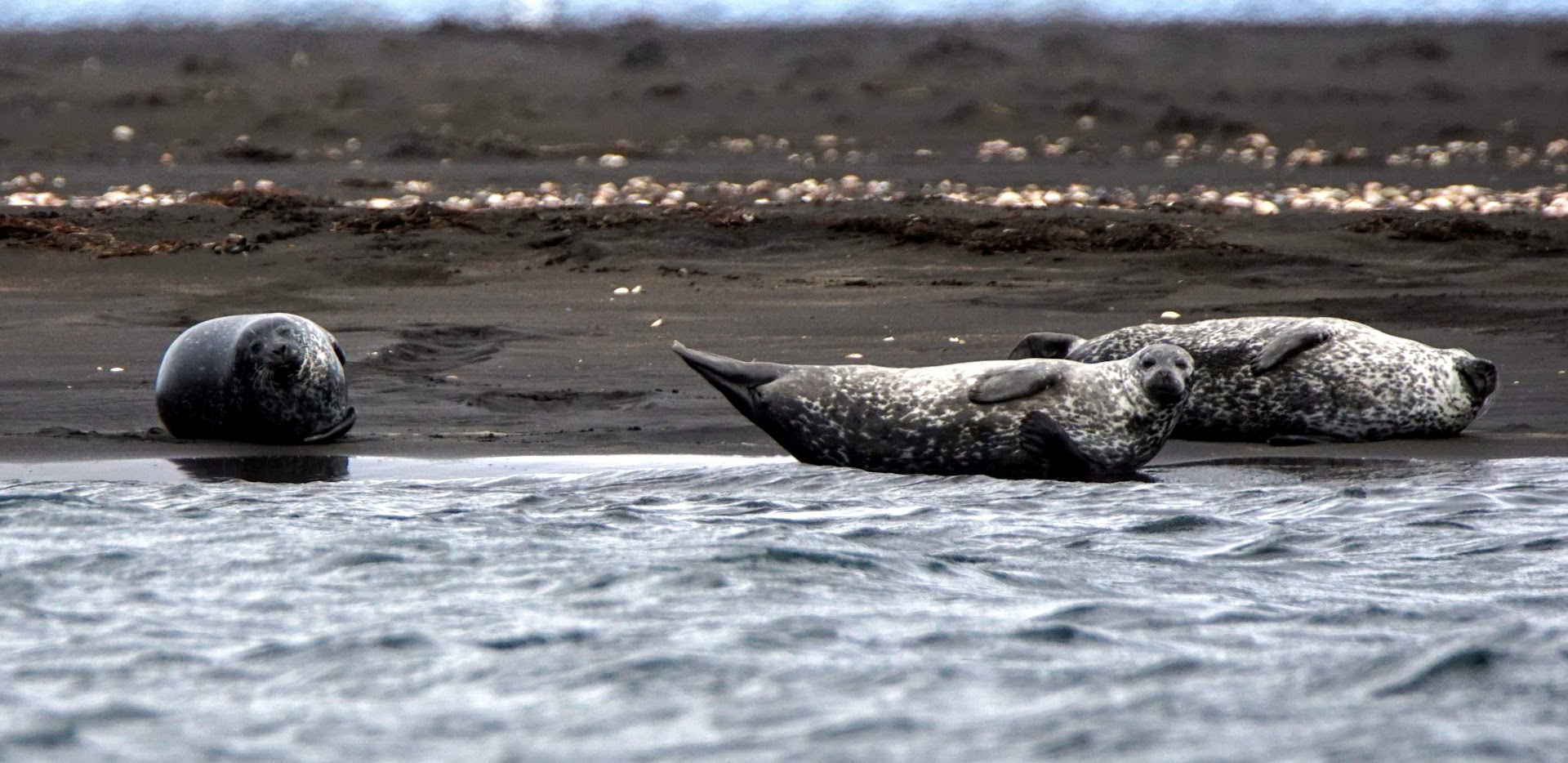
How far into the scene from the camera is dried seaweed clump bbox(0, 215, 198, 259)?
10.8 meters

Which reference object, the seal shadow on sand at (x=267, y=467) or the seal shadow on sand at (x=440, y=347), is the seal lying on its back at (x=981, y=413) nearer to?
the seal shadow on sand at (x=267, y=467)

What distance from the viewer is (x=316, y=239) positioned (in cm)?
1124

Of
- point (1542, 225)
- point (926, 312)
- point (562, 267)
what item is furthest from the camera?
point (1542, 225)

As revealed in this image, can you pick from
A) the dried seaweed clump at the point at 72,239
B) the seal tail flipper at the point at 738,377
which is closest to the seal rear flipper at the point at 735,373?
the seal tail flipper at the point at 738,377

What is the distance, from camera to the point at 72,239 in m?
11.0

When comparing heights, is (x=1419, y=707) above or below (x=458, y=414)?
below

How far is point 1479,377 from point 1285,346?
68 centimetres

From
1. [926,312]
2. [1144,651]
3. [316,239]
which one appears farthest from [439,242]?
[1144,651]

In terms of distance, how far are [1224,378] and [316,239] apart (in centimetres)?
611

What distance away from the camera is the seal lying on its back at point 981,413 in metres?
6.19

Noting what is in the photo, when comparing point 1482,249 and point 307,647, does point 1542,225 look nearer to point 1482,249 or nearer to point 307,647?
point 1482,249

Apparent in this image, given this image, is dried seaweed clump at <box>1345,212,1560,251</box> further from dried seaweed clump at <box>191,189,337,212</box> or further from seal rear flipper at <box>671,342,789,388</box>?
dried seaweed clump at <box>191,189,337,212</box>

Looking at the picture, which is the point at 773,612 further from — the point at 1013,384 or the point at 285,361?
the point at 285,361

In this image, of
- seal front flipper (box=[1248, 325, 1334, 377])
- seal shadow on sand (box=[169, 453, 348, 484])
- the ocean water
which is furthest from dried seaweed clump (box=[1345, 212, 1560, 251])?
seal shadow on sand (box=[169, 453, 348, 484])
